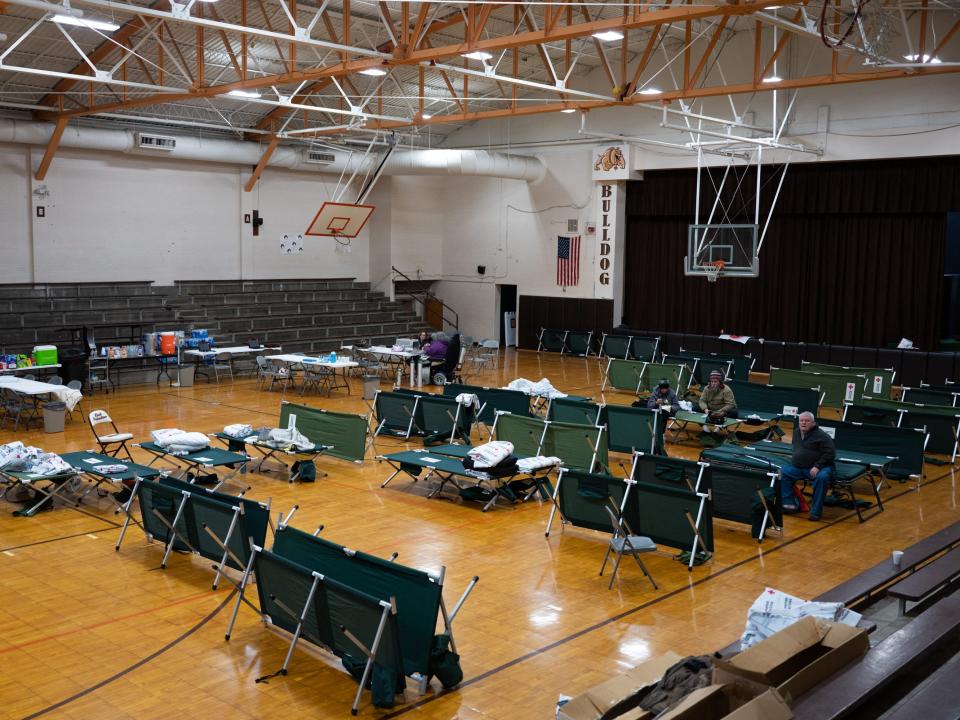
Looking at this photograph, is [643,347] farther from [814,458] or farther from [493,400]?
[814,458]

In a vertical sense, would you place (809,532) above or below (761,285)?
below

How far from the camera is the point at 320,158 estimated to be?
2605 centimetres

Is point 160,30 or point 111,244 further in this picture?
point 111,244

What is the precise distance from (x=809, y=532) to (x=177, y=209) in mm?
19017

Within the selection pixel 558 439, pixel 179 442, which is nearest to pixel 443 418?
pixel 558 439

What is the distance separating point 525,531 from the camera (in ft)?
32.8

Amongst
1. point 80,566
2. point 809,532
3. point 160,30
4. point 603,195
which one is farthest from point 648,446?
point 603,195

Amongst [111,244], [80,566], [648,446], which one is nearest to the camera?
[80,566]

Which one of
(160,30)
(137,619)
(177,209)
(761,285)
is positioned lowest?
(137,619)

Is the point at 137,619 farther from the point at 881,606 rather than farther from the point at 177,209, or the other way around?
the point at 177,209

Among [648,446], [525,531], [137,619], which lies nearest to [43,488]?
[137,619]

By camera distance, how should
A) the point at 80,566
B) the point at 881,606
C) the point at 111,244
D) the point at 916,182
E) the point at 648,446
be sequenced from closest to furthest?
the point at 881,606
the point at 80,566
the point at 648,446
the point at 916,182
the point at 111,244

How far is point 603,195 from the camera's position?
26.2 meters

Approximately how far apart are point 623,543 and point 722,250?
46.8 feet
